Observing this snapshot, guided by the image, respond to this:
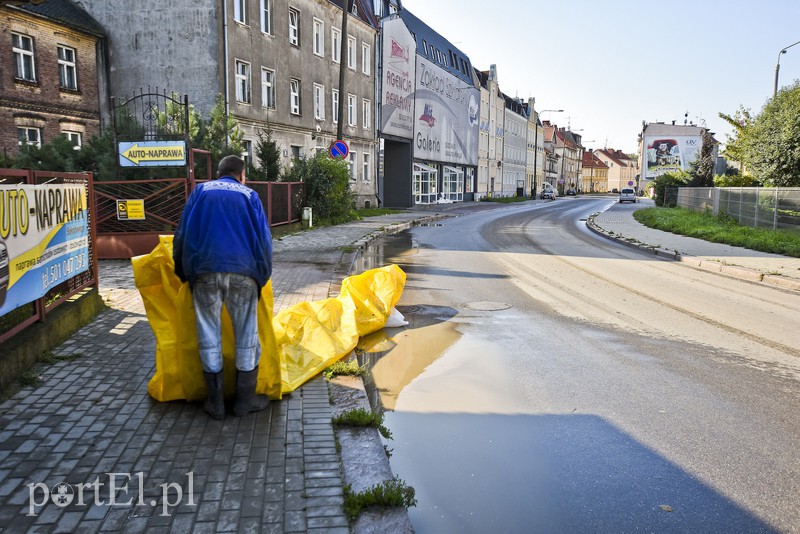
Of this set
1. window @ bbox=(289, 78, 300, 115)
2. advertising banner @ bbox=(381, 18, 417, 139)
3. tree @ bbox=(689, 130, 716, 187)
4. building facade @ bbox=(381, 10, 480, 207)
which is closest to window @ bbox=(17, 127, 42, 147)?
window @ bbox=(289, 78, 300, 115)

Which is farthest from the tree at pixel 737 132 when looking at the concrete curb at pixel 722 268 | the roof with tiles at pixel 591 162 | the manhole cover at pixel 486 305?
the roof with tiles at pixel 591 162

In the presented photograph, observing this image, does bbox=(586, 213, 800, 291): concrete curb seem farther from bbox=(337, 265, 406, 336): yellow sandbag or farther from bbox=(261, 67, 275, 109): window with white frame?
bbox=(261, 67, 275, 109): window with white frame

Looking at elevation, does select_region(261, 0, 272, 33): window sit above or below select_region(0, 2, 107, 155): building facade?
above

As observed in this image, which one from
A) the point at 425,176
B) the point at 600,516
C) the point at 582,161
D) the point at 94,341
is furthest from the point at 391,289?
the point at 582,161

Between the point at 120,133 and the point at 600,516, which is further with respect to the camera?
the point at 120,133

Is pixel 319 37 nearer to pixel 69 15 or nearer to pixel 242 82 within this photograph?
pixel 242 82

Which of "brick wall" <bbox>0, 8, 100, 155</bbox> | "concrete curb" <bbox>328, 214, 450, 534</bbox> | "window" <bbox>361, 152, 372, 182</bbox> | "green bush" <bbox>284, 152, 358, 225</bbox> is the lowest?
"concrete curb" <bbox>328, 214, 450, 534</bbox>

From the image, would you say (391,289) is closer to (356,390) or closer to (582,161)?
(356,390)

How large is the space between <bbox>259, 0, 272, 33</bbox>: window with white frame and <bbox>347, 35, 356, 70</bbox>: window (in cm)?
764

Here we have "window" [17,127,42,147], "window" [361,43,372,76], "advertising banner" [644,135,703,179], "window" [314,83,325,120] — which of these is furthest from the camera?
"advertising banner" [644,135,703,179]

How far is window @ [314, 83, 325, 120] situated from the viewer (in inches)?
1153

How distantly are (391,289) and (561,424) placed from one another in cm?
338

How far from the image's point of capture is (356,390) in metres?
4.79

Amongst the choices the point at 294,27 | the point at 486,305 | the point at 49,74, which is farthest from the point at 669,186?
the point at 486,305
